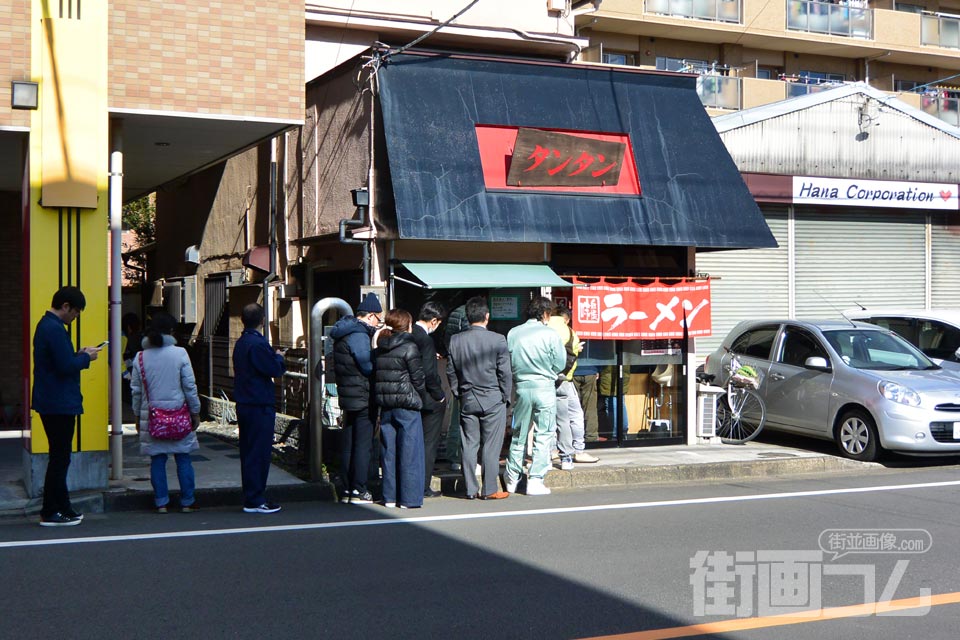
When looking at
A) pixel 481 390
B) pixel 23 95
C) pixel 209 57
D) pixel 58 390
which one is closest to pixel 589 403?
pixel 481 390

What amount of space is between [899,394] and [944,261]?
8.60 m

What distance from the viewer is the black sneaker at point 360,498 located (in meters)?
9.64

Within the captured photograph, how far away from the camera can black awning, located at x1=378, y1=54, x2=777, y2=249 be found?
1153 cm

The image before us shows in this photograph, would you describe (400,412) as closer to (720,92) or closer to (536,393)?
(536,393)

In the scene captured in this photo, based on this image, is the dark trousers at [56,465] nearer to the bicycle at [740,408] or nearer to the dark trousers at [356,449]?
the dark trousers at [356,449]

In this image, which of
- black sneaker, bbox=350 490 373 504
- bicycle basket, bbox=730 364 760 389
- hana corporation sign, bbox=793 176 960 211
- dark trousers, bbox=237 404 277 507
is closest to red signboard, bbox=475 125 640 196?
bicycle basket, bbox=730 364 760 389

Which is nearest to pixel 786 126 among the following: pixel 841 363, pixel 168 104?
pixel 841 363

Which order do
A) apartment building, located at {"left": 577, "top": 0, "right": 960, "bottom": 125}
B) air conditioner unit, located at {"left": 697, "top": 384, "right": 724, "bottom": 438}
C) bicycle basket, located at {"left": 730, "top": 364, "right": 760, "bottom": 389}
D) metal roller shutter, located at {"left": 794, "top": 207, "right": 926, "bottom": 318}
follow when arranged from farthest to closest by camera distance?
apartment building, located at {"left": 577, "top": 0, "right": 960, "bottom": 125} < metal roller shutter, located at {"left": 794, "top": 207, "right": 926, "bottom": 318} < air conditioner unit, located at {"left": 697, "top": 384, "right": 724, "bottom": 438} < bicycle basket, located at {"left": 730, "top": 364, "right": 760, "bottom": 389}

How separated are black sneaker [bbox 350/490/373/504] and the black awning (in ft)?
9.74

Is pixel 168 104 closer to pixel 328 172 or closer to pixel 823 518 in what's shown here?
pixel 328 172

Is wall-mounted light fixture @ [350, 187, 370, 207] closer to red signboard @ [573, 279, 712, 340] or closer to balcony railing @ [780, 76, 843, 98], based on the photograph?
red signboard @ [573, 279, 712, 340]

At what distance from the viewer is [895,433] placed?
11.7 m

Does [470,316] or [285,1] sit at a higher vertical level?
[285,1]

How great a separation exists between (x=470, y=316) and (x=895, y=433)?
539 centimetres
